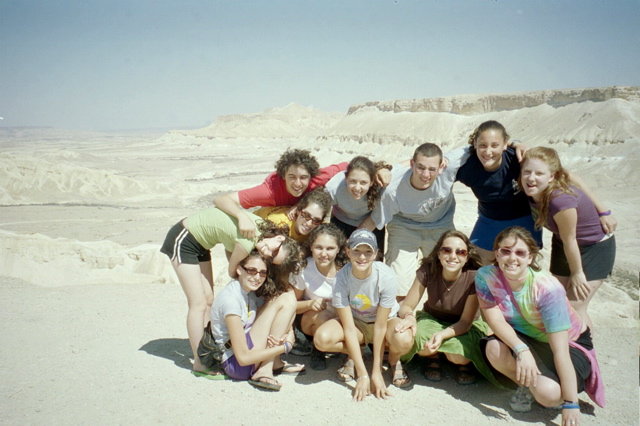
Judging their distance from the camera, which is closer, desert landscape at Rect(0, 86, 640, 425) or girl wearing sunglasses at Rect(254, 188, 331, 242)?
desert landscape at Rect(0, 86, 640, 425)

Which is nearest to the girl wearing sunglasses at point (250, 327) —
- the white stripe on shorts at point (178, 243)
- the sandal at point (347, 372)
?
the sandal at point (347, 372)

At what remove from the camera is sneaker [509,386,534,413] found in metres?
3.04

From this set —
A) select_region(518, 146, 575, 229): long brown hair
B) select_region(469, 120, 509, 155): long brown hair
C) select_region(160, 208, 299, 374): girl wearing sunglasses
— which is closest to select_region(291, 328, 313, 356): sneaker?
select_region(160, 208, 299, 374): girl wearing sunglasses

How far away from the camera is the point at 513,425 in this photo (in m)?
2.92

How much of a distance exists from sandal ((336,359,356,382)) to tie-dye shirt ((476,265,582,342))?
1.14 meters

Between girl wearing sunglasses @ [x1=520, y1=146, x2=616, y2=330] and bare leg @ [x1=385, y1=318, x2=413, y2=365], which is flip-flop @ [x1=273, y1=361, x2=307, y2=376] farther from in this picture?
girl wearing sunglasses @ [x1=520, y1=146, x2=616, y2=330]

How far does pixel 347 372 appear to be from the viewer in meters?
3.47

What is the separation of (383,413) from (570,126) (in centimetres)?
2650

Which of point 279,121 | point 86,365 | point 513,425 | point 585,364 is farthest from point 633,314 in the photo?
point 279,121

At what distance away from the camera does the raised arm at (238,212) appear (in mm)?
3412

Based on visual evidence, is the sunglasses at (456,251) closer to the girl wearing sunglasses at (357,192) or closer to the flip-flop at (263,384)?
the girl wearing sunglasses at (357,192)

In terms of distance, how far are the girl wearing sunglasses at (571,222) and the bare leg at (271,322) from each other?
2.08 meters

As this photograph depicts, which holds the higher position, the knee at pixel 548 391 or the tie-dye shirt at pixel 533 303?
the tie-dye shirt at pixel 533 303

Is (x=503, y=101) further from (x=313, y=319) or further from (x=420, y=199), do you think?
(x=313, y=319)
